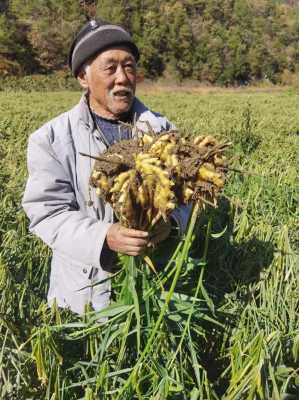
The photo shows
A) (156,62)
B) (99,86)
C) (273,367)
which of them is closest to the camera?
(273,367)

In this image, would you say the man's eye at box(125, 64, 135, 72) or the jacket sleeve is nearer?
the jacket sleeve

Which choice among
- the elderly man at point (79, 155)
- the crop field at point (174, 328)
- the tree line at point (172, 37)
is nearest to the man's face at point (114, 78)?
the elderly man at point (79, 155)

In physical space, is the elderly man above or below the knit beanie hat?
below

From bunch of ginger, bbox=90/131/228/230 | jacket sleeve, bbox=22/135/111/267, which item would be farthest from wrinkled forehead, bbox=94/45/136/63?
bunch of ginger, bbox=90/131/228/230

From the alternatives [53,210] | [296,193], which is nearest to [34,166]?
[53,210]

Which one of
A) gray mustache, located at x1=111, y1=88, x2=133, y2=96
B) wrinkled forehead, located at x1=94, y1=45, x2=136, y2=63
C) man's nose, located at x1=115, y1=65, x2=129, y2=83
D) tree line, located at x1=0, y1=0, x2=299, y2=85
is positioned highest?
tree line, located at x1=0, y1=0, x2=299, y2=85

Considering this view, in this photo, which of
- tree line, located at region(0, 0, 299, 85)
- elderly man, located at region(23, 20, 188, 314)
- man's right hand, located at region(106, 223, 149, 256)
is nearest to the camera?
man's right hand, located at region(106, 223, 149, 256)

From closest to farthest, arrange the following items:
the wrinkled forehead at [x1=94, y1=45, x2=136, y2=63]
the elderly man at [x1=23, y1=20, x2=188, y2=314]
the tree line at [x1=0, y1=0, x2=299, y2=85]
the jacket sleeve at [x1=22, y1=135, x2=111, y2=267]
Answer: the jacket sleeve at [x1=22, y1=135, x2=111, y2=267], the elderly man at [x1=23, y1=20, x2=188, y2=314], the wrinkled forehead at [x1=94, y1=45, x2=136, y2=63], the tree line at [x1=0, y1=0, x2=299, y2=85]

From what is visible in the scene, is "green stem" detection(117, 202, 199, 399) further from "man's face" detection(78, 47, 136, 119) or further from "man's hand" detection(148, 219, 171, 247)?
"man's face" detection(78, 47, 136, 119)

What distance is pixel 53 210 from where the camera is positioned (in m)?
1.61

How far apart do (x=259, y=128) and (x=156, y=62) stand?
1437 inches

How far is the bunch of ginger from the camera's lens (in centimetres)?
117

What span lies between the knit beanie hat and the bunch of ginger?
1.91ft

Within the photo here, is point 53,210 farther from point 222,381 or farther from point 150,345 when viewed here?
point 222,381
